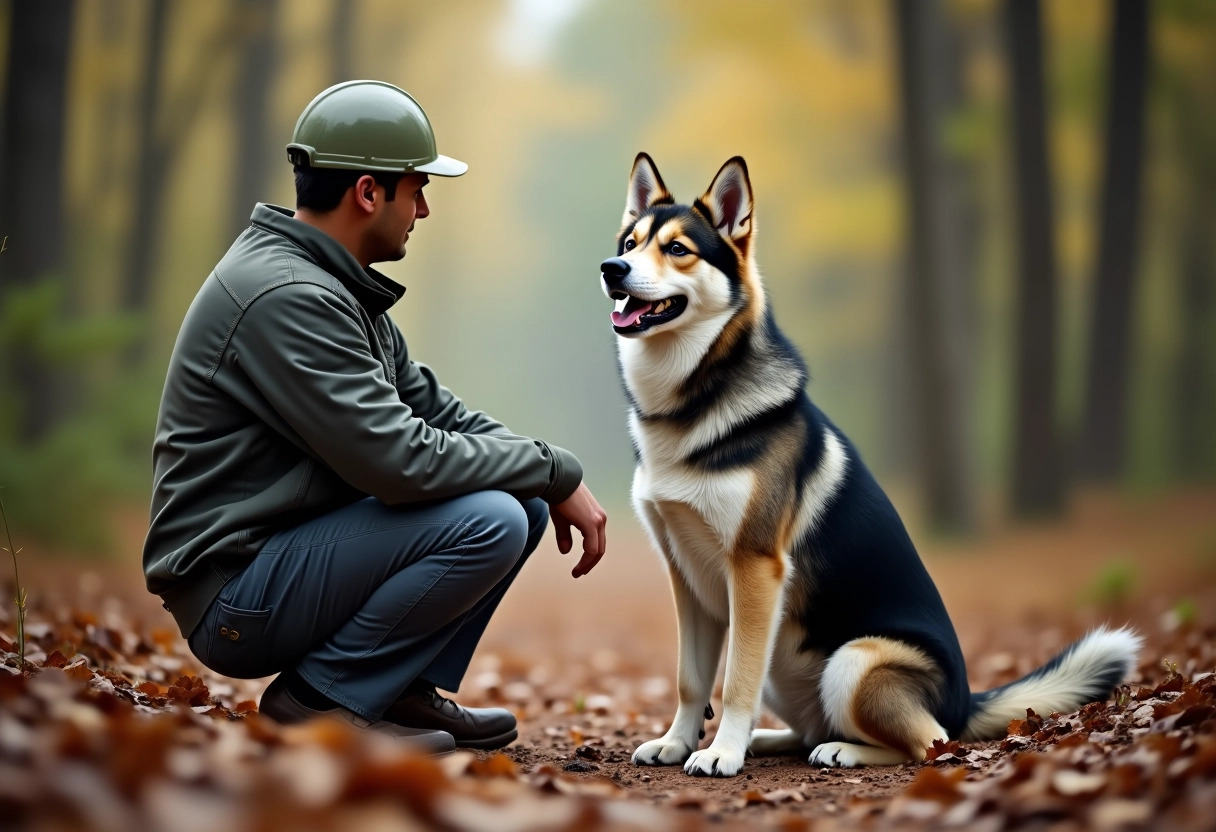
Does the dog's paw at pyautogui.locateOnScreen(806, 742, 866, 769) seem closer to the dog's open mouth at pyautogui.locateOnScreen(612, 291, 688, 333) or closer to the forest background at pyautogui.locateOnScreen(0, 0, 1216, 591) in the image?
the dog's open mouth at pyautogui.locateOnScreen(612, 291, 688, 333)

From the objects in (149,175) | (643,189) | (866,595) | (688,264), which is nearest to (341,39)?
(149,175)

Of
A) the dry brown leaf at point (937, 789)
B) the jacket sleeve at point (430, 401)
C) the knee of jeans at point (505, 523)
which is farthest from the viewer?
the jacket sleeve at point (430, 401)

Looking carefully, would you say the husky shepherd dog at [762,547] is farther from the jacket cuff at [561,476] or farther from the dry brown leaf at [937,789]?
the dry brown leaf at [937,789]

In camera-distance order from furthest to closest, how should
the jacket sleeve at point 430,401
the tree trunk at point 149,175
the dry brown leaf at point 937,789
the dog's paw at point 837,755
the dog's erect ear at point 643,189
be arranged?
the tree trunk at point 149,175, the dog's erect ear at point 643,189, the jacket sleeve at point 430,401, the dog's paw at point 837,755, the dry brown leaf at point 937,789

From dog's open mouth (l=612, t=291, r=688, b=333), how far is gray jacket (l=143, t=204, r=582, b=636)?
2.31ft

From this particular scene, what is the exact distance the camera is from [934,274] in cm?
1016

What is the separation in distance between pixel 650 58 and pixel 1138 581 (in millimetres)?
21123

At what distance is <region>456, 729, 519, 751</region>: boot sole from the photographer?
3.17m

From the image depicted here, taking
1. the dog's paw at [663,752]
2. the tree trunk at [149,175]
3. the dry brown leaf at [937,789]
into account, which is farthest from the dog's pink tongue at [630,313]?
the tree trunk at [149,175]

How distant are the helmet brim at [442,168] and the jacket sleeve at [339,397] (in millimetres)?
505

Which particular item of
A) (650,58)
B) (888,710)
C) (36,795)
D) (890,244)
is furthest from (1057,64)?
(650,58)

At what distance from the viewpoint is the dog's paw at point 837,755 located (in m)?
3.02

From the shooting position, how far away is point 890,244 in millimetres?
15656

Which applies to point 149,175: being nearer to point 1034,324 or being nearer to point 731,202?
point 1034,324
